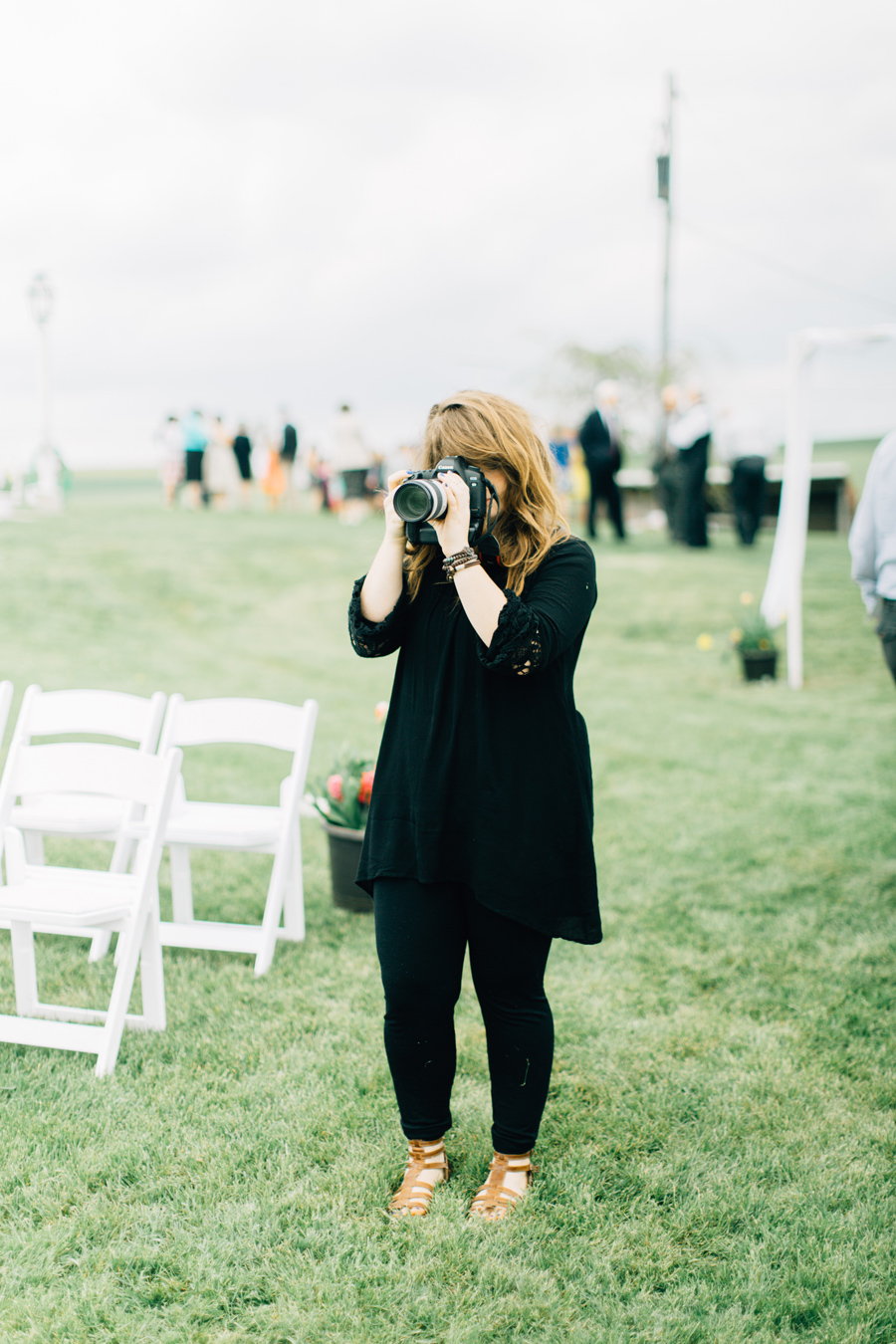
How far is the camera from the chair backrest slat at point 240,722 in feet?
14.4

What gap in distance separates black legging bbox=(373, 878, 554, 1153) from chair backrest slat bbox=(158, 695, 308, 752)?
194 cm

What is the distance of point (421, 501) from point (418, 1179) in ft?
5.46

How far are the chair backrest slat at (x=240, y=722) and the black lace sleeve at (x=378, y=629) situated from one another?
185 centimetres

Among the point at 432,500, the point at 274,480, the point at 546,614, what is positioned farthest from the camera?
the point at 274,480

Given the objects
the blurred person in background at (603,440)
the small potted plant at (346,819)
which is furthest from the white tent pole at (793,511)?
the small potted plant at (346,819)

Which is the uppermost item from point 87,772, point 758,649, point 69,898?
point 87,772

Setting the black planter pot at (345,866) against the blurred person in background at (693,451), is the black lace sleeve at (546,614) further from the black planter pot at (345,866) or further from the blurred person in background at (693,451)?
the blurred person in background at (693,451)

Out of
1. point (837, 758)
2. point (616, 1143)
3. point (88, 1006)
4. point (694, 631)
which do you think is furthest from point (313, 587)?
point (616, 1143)

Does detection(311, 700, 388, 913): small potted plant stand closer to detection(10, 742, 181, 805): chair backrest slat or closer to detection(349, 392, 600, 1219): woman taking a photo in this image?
detection(10, 742, 181, 805): chair backrest slat

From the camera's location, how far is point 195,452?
18531 mm

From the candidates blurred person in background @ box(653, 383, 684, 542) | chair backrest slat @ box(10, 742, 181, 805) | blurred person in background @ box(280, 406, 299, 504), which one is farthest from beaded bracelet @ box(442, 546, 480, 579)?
blurred person in background @ box(280, 406, 299, 504)

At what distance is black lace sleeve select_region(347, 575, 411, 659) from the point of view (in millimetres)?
2539

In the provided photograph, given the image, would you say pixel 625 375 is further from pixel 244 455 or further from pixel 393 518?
pixel 393 518

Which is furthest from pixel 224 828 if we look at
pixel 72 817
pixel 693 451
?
pixel 693 451
